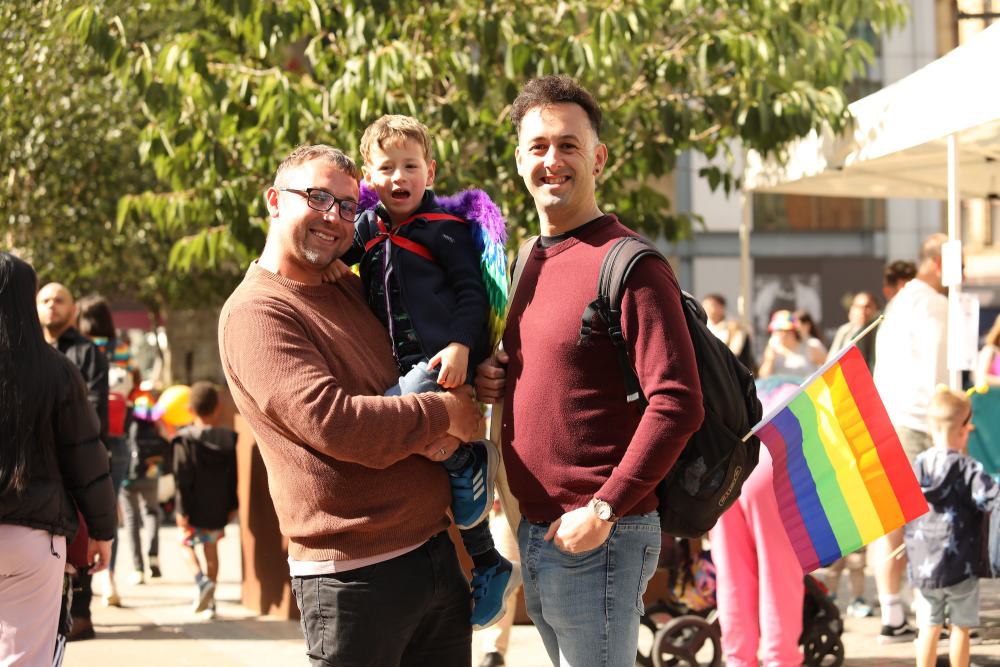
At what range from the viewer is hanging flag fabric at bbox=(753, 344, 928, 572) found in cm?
350

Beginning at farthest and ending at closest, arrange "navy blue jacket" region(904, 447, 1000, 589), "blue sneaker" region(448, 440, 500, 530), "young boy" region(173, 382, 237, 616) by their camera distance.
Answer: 1. "young boy" region(173, 382, 237, 616)
2. "navy blue jacket" region(904, 447, 1000, 589)
3. "blue sneaker" region(448, 440, 500, 530)

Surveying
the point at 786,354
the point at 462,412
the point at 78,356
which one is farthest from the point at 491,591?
the point at 786,354

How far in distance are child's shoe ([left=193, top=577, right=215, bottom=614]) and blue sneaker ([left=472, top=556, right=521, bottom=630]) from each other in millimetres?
4172

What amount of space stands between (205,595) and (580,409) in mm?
4741

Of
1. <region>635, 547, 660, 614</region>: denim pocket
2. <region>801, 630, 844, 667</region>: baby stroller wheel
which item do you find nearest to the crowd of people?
<region>635, 547, 660, 614</region>: denim pocket

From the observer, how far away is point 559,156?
104 inches

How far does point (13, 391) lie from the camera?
3.34 metres

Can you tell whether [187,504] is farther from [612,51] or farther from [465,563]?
[612,51]

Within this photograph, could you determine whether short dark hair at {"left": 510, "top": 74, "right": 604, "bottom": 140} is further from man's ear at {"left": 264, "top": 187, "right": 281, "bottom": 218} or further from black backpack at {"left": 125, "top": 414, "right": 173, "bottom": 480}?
black backpack at {"left": 125, "top": 414, "right": 173, "bottom": 480}

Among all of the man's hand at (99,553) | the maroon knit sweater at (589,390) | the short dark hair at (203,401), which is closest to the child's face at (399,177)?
the maroon knit sweater at (589,390)

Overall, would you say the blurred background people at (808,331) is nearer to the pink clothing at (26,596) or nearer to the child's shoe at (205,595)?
the child's shoe at (205,595)

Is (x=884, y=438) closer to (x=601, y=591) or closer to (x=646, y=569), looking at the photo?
(x=646, y=569)

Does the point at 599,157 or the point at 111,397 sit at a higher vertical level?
the point at 599,157

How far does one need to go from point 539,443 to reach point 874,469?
157 centimetres
